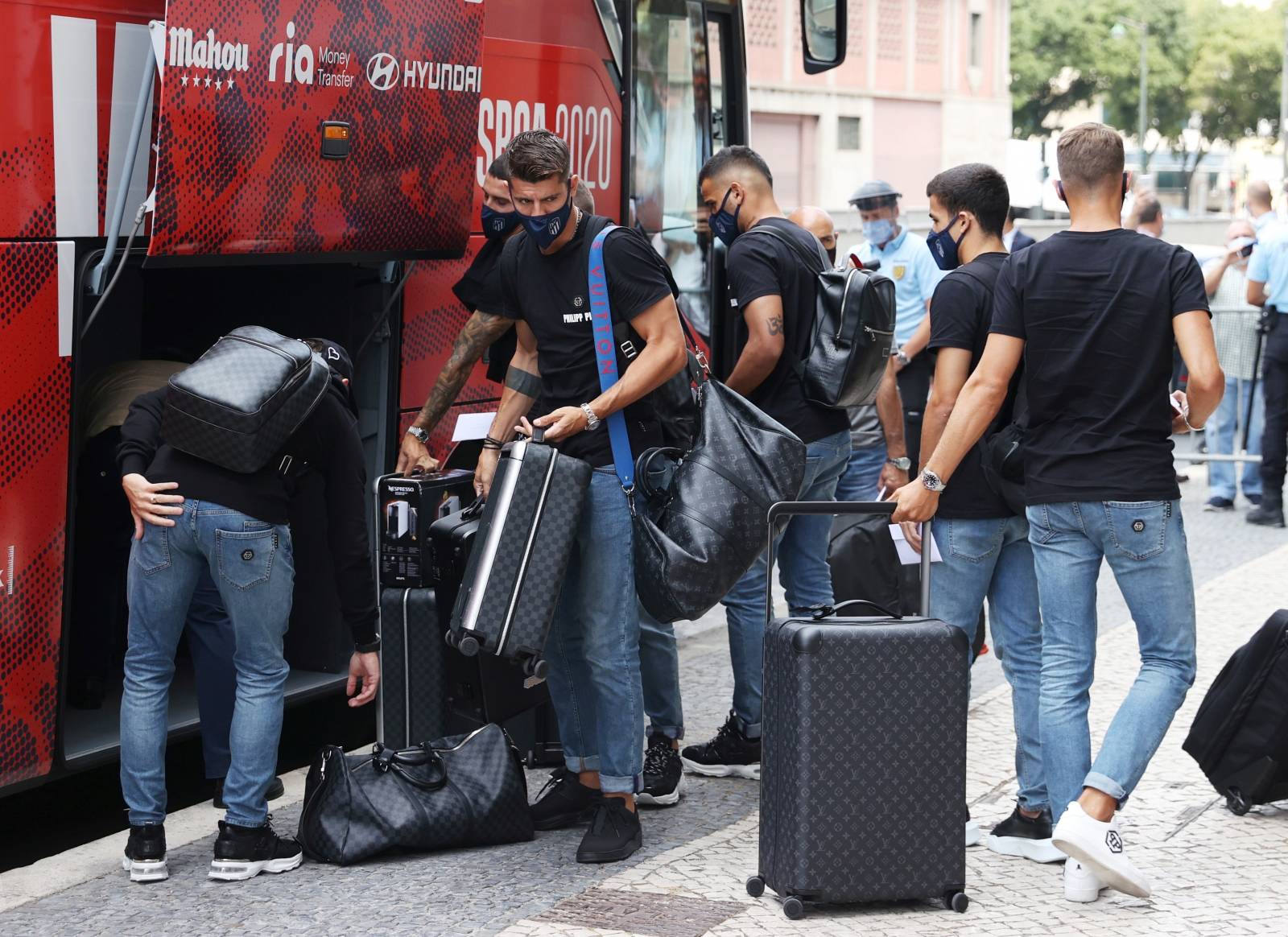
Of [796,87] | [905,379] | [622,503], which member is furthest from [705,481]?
[796,87]

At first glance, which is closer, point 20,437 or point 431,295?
point 20,437

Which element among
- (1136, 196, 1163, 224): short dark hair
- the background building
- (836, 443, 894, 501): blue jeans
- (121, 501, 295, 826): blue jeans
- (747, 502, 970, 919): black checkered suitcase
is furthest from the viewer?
the background building

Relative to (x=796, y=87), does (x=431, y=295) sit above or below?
below

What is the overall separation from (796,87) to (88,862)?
153ft

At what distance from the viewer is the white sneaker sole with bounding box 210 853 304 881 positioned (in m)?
4.63

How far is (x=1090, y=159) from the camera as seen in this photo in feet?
14.4

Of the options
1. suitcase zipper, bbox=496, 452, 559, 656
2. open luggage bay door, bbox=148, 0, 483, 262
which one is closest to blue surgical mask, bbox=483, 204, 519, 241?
open luggage bay door, bbox=148, 0, 483, 262

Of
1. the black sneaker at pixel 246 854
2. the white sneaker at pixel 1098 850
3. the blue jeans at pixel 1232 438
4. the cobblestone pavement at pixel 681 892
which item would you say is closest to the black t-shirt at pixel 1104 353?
the white sneaker at pixel 1098 850

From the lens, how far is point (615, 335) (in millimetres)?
4703

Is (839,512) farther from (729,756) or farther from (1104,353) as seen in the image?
(729,756)

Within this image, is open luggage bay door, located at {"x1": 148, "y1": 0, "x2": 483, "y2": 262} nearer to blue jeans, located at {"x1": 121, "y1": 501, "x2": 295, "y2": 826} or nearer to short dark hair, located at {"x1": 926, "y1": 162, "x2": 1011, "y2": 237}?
blue jeans, located at {"x1": 121, "y1": 501, "x2": 295, "y2": 826}

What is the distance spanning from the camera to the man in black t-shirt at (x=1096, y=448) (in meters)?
4.31

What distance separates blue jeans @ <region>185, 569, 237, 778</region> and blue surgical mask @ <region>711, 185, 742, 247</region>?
198 centimetres

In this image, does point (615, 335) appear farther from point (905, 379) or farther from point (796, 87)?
point (796, 87)
